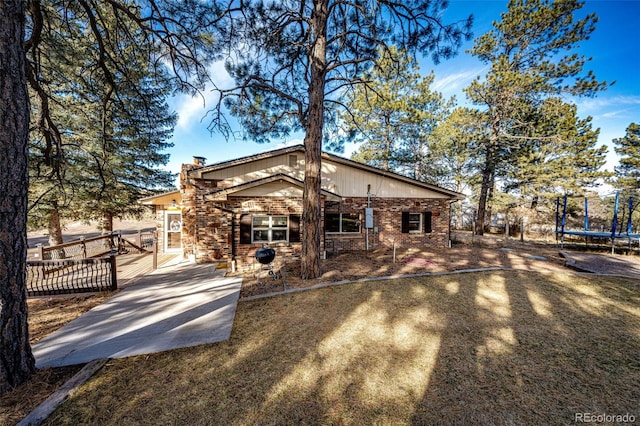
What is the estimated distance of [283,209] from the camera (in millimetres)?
8977

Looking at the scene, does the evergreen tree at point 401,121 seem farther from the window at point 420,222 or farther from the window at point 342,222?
the window at point 342,222

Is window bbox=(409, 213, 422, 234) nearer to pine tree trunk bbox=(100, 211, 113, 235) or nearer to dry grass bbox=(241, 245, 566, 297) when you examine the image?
dry grass bbox=(241, 245, 566, 297)

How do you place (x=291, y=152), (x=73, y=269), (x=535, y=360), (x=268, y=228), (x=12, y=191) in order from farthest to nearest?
(x=291, y=152), (x=268, y=228), (x=73, y=269), (x=535, y=360), (x=12, y=191)

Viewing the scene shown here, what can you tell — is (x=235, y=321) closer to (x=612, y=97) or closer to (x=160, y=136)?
(x=160, y=136)

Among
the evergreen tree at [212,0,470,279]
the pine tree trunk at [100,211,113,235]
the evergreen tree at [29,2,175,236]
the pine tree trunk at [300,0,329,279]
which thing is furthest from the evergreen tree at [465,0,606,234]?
the pine tree trunk at [100,211,113,235]

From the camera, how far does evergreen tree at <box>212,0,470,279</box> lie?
6.32 m

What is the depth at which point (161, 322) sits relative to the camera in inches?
166

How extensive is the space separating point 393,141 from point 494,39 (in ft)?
28.1

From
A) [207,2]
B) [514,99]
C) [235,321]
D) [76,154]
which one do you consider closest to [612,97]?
[514,99]

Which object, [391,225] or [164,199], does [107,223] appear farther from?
[391,225]

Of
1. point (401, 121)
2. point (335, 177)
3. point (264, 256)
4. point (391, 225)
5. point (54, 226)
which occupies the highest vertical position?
point (401, 121)

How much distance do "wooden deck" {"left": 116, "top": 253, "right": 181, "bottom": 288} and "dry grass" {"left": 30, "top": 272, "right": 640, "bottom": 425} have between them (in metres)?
4.87

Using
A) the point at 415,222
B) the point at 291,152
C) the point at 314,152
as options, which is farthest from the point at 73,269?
the point at 415,222

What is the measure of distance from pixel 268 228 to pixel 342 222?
3.87 m
